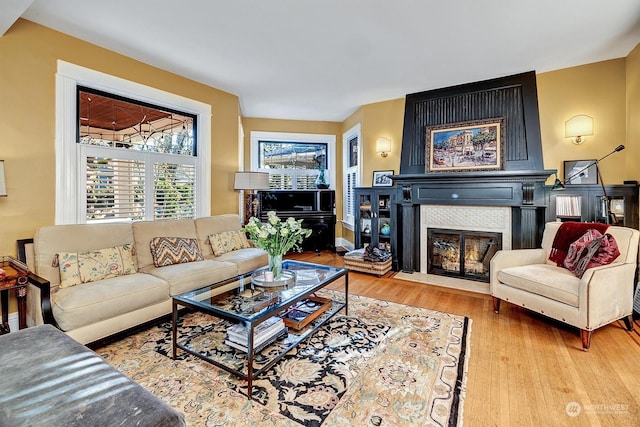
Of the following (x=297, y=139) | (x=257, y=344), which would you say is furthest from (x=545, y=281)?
(x=297, y=139)

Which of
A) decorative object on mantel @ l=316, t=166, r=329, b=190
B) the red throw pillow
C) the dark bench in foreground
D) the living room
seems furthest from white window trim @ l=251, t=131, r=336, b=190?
the dark bench in foreground

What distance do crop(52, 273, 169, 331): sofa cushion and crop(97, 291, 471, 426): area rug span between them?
310mm

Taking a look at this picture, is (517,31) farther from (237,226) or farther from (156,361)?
(156,361)

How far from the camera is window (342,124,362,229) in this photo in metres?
5.62

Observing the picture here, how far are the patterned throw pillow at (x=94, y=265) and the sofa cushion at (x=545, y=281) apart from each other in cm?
366

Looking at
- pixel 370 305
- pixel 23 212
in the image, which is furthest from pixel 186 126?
pixel 370 305

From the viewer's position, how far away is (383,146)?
4.79 metres

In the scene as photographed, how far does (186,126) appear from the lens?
4.00 meters

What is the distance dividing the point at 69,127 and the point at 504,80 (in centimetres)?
508

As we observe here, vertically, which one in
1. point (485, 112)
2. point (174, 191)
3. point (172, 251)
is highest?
point (485, 112)

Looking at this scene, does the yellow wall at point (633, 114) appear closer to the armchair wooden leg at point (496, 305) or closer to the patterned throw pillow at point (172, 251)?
the armchair wooden leg at point (496, 305)

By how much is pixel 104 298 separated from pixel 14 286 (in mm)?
570

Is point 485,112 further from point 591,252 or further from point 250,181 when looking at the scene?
point 250,181

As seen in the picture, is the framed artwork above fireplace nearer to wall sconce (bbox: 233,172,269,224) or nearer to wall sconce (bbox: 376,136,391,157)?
wall sconce (bbox: 376,136,391,157)
